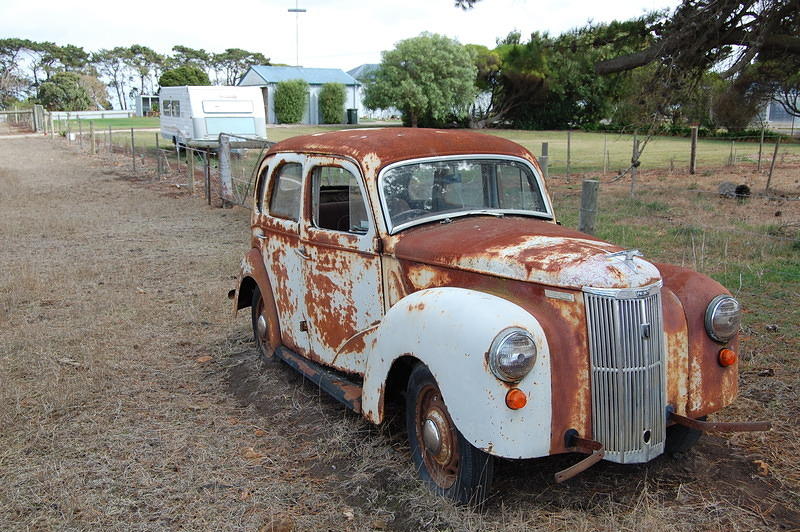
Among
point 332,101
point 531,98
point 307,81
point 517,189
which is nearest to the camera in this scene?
point 517,189

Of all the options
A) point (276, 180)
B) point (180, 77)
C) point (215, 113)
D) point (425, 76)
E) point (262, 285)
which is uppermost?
point (180, 77)

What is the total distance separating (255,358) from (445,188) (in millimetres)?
2364

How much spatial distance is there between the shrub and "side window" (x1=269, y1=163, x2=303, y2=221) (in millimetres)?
48929

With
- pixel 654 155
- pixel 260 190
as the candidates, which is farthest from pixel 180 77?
pixel 260 190

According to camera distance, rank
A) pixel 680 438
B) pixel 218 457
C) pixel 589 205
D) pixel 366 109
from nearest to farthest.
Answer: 1. pixel 680 438
2. pixel 218 457
3. pixel 589 205
4. pixel 366 109

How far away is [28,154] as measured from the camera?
27.0m

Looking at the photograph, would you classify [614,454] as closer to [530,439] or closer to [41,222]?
[530,439]

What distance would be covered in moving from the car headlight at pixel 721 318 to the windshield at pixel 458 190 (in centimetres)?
126

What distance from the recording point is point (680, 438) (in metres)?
3.69

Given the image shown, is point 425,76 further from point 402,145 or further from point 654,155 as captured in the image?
point 402,145

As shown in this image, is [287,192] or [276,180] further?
[276,180]

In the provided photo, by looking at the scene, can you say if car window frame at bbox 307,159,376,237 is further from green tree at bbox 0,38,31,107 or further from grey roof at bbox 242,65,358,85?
green tree at bbox 0,38,31,107

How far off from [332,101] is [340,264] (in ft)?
165

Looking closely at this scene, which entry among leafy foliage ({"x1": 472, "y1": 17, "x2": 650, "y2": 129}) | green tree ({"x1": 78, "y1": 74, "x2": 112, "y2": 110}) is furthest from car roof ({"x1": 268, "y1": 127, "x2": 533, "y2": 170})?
green tree ({"x1": 78, "y1": 74, "x2": 112, "y2": 110})
